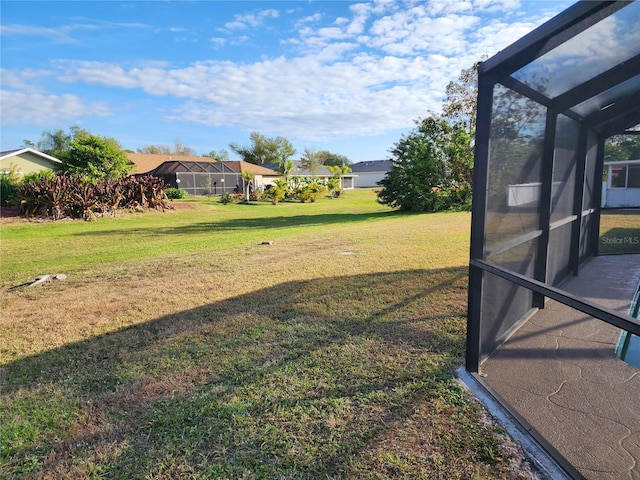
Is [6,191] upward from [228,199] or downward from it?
upward

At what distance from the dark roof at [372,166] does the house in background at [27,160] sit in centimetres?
4932

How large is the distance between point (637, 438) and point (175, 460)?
8.81 ft

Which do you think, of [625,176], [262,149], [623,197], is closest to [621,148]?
[625,176]

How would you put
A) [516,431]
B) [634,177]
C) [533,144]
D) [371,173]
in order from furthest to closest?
[371,173] → [634,177] → [533,144] → [516,431]

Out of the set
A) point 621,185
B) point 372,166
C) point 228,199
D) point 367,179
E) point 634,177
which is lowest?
point 228,199

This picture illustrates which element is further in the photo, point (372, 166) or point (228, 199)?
point (372, 166)

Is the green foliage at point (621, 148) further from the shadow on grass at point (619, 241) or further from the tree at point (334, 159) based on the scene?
the tree at point (334, 159)

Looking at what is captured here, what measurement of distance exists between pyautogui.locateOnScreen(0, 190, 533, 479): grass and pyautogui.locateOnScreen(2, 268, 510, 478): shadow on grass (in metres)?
0.01

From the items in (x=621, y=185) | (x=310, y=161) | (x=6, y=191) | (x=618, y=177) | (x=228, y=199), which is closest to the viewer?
(x=618, y=177)

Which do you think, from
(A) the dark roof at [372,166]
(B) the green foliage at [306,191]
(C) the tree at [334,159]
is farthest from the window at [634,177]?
(C) the tree at [334,159]

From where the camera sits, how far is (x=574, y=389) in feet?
8.72

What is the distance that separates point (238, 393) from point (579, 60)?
374 cm

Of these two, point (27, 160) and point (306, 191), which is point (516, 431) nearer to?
point (306, 191)

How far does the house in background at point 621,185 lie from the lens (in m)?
7.00
